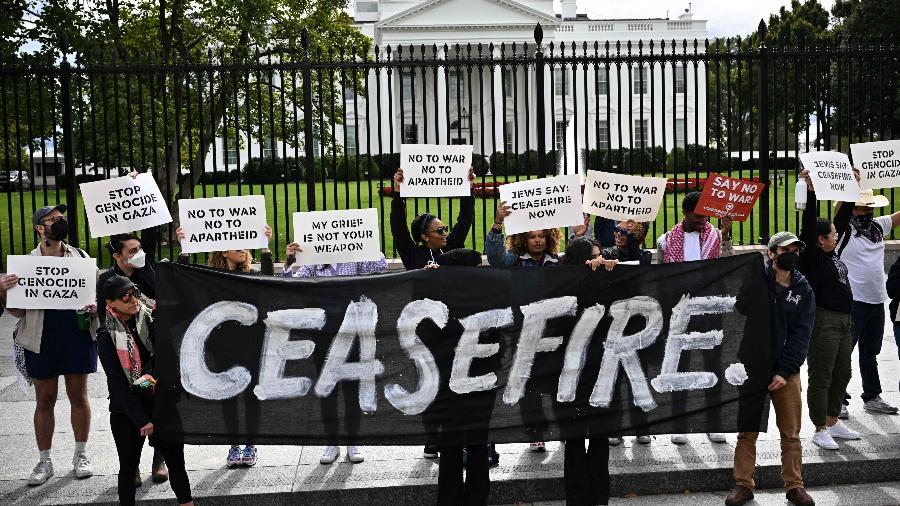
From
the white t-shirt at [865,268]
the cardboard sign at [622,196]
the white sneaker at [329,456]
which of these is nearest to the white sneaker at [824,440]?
the white t-shirt at [865,268]

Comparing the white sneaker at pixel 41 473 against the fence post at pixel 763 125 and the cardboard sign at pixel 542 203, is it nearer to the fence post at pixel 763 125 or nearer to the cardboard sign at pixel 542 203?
the cardboard sign at pixel 542 203

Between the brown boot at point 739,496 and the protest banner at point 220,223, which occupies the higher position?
the protest banner at point 220,223

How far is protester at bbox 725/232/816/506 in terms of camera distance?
21.1 feet

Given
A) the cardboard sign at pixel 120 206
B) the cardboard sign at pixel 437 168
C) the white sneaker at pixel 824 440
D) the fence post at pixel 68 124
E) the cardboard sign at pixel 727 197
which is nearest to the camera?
the white sneaker at pixel 824 440

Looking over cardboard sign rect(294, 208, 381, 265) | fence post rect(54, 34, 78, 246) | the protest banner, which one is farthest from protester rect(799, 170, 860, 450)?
fence post rect(54, 34, 78, 246)

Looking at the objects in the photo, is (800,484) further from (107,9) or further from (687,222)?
(107,9)

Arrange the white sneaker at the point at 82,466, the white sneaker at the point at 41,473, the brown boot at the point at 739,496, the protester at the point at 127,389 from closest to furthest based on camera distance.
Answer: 1. the protester at the point at 127,389
2. the brown boot at the point at 739,496
3. the white sneaker at the point at 41,473
4. the white sneaker at the point at 82,466

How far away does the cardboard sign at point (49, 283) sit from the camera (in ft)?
22.3

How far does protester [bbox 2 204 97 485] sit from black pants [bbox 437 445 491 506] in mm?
2473

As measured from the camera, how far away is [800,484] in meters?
6.47

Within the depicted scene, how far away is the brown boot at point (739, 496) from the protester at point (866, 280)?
2081 mm

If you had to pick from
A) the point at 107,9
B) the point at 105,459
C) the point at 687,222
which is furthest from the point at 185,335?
the point at 107,9

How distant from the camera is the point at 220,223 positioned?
7.32 meters

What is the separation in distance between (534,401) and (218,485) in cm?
208
